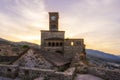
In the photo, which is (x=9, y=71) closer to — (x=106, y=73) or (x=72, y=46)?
(x=106, y=73)

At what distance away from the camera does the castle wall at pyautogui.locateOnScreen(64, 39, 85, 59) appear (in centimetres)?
5409

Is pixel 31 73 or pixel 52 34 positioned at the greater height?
pixel 52 34

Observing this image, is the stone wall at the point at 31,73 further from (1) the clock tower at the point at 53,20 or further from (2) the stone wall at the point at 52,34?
(1) the clock tower at the point at 53,20

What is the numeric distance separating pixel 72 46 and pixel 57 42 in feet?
15.2

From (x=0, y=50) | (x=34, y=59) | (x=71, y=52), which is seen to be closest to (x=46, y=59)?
(x=34, y=59)

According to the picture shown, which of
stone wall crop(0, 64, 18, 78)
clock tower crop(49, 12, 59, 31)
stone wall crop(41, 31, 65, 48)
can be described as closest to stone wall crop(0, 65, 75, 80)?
stone wall crop(0, 64, 18, 78)

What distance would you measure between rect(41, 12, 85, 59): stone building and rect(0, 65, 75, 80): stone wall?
33135 millimetres

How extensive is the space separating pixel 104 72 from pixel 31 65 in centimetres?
887

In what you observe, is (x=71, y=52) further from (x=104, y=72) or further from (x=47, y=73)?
(x=47, y=73)

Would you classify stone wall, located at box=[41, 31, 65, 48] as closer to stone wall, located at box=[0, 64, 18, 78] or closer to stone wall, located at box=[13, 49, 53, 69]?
stone wall, located at box=[13, 49, 53, 69]

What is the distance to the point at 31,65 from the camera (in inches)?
973

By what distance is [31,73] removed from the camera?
19.2m

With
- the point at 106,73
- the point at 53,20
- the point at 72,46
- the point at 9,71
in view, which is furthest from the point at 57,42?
the point at 9,71

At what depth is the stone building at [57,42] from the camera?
5428 cm
